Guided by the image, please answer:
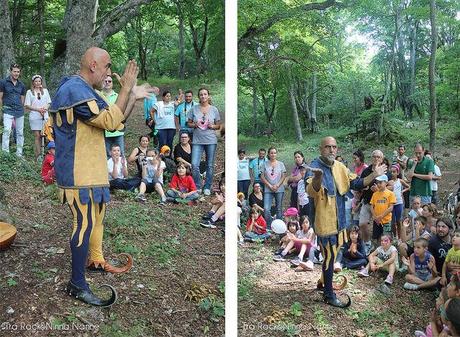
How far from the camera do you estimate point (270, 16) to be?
2459 millimetres

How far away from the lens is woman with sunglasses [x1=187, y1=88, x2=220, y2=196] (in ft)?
8.74

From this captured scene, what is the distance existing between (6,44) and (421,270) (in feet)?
10.8

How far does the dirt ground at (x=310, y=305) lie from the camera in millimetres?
1954

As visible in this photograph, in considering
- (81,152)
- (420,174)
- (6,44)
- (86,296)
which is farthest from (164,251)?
(6,44)

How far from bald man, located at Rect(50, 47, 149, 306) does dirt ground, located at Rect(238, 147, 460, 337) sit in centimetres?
67

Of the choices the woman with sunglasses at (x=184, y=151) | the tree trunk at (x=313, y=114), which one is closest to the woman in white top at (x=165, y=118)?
the woman with sunglasses at (x=184, y=151)

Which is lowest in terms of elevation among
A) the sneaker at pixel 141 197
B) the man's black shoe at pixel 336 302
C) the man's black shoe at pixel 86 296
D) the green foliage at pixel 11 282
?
the man's black shoe at pixel 336 302

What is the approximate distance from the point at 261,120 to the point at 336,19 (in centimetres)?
65

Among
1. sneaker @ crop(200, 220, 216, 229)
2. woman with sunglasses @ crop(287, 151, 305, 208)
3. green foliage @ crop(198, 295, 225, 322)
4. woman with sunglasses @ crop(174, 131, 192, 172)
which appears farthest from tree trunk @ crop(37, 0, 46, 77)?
green foliage @ crop(198, 295, 225, 322)

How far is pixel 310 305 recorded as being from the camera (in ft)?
6.77

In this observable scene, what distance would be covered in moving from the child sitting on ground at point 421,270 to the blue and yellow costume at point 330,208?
371 mm

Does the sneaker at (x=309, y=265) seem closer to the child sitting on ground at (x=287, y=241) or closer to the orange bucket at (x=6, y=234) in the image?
the child sitting on ground at (x=287, y=241)

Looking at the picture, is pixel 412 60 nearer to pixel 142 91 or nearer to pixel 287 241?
pixel 287 241

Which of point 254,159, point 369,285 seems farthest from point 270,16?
point 369,285
